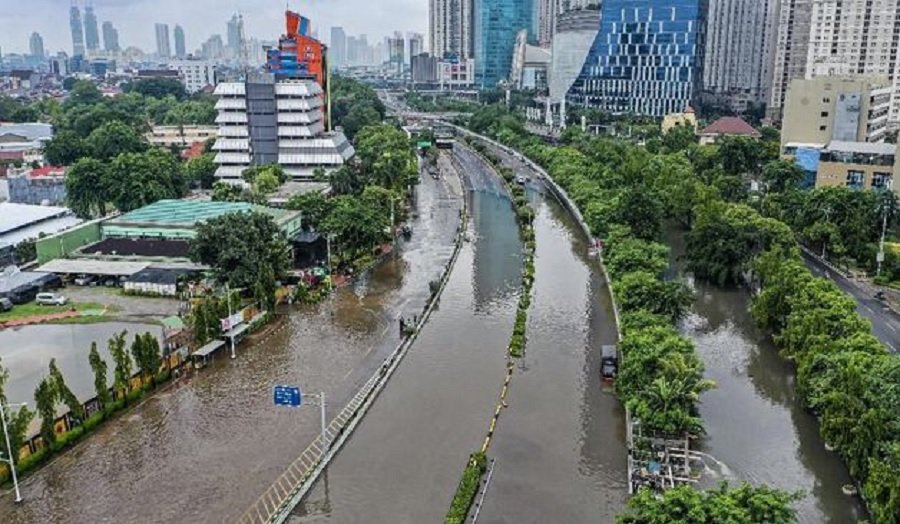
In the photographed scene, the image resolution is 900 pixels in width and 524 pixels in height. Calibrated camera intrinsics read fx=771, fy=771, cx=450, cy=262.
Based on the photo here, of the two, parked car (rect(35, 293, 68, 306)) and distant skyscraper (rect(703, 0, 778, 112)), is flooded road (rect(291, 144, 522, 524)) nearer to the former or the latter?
parked car (rect(35, 293, 68, 306))

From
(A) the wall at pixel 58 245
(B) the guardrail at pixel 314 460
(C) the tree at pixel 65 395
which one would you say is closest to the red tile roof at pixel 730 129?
(B) the guardrail at pixel 314 460

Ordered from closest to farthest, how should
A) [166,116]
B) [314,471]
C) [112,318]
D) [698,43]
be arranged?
[314,471]
[112,318]
[166,116]
[698,43]

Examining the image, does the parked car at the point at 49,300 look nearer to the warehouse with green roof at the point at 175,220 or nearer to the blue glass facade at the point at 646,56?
the warehouse with green roof at the point at 175,220

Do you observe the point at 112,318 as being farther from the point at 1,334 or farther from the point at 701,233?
the point at 701,233

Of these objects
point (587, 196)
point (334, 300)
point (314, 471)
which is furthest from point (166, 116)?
point (314, 471)

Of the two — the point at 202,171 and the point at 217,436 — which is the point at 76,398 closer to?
the point at 217,436

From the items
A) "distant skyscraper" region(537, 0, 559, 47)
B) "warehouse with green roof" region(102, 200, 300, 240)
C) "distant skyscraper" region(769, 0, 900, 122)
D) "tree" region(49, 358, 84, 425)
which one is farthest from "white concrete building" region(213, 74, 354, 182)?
"distant skyscraper" region(537, 0, 559, 47)
